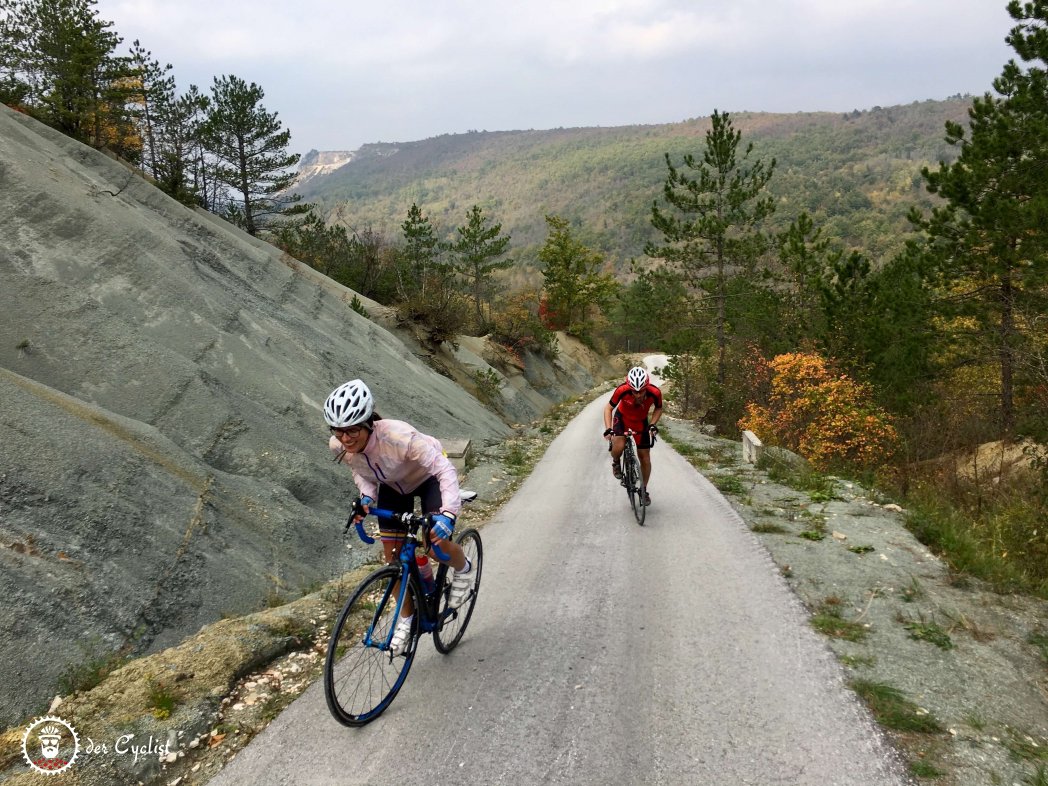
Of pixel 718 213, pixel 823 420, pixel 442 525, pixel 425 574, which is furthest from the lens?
pixel 718 213

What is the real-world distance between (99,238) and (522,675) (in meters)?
9.70

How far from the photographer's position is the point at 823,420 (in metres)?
13.9

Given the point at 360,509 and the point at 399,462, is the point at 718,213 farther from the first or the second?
the point at 360,509

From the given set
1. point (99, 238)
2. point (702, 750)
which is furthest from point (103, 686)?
point (99, 238)

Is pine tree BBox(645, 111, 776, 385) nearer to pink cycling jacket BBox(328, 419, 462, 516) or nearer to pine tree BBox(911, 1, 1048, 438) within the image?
pine tree BBox(911, 1, 1048, 438)

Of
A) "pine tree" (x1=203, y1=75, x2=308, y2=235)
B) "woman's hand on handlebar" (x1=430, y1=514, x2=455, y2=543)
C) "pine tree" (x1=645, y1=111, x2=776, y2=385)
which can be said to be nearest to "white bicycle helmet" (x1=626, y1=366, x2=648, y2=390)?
"woman's hand on handlebar" (x1=430, y1=514, x2=455, y2=543)

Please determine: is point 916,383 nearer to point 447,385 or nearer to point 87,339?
point 447,385

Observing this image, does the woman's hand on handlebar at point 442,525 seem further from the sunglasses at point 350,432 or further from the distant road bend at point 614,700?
the distant road bend at point 614,700

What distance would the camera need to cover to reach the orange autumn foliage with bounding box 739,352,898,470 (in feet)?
43.3

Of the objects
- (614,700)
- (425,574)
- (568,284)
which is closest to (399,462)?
(425,574)

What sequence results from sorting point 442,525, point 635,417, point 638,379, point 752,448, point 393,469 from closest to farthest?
point 442,525, point 393,469, point 638,379, point 635,417, point 752,448

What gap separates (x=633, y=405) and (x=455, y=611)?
4728 mm

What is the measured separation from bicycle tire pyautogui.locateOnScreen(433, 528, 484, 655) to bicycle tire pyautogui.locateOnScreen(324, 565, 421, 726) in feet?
1.11

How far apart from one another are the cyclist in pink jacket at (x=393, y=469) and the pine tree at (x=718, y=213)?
70.5 ft
